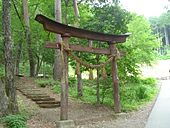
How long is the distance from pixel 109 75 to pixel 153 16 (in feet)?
229

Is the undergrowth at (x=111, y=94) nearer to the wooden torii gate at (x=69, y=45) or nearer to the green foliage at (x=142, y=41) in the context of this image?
the wooden torii gate at (x=69, y=45)

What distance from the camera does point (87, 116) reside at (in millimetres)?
11250

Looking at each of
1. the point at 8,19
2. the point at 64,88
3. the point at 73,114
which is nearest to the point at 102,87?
the point at 73,114

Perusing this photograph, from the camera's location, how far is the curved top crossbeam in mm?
9258

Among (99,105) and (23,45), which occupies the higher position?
(23,45)

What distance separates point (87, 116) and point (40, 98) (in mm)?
2808

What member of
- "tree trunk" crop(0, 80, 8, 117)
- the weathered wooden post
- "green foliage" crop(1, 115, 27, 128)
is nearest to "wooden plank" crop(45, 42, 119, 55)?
the weathered wooden post

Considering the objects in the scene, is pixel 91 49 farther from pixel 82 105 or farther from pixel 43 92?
pixel 43 92

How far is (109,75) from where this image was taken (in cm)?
1324

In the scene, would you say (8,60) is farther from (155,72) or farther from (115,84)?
(155,72)

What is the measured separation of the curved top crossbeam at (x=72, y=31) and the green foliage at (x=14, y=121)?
265 cm

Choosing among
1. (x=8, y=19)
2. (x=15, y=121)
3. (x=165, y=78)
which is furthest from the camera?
(x=165, y=78)

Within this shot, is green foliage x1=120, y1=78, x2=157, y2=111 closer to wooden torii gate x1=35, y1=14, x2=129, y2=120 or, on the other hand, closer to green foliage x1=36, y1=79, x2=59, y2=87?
wooden torii gate x1=35, y1=14, x2=129, y2=120

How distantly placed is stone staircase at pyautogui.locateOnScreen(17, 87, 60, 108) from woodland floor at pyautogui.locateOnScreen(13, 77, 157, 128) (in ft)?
0.72
